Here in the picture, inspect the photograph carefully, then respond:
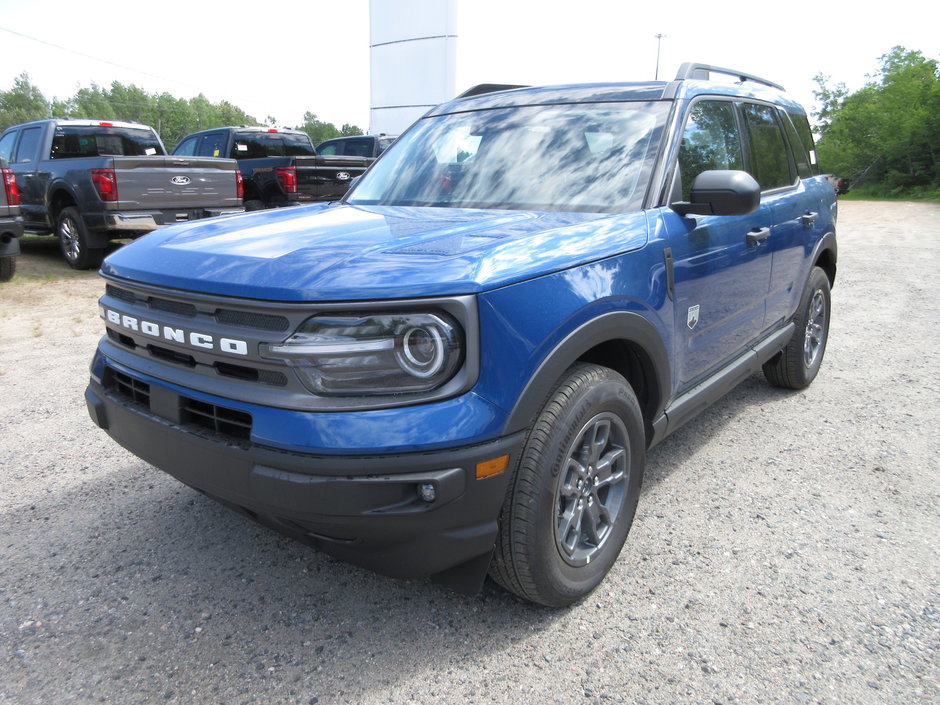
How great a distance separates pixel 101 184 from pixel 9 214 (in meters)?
1.12

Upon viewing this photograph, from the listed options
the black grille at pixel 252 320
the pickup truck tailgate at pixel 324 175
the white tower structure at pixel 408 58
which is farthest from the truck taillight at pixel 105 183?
the white tower structure at pixel 408 58

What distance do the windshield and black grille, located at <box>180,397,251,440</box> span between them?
1457 mm

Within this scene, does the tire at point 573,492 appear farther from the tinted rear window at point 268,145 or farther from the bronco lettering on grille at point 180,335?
the tinted rear window at point 268,145

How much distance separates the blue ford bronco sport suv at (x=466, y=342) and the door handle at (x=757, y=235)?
50mm

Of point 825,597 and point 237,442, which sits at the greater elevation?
point 237,442

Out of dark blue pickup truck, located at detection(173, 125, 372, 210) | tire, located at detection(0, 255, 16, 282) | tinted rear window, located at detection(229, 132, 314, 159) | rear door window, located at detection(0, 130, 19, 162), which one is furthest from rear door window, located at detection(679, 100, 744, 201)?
rear door window, located at detection(0, 130, 19, 162)

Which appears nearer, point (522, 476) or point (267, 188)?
point (522, 476)

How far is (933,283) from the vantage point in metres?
9.74

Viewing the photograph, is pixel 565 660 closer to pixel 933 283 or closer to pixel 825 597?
pixel 825 597

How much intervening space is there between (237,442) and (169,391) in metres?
0.37

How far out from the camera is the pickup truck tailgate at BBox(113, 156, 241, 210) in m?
8.95

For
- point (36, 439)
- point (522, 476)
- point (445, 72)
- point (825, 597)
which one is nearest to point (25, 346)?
point (36, 439)

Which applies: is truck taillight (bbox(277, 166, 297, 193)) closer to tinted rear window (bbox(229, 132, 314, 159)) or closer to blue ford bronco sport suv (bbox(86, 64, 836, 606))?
tinted rear window (bbox(229, 132, 314, 159))

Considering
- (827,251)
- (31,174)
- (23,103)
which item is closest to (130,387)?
(827,251)
